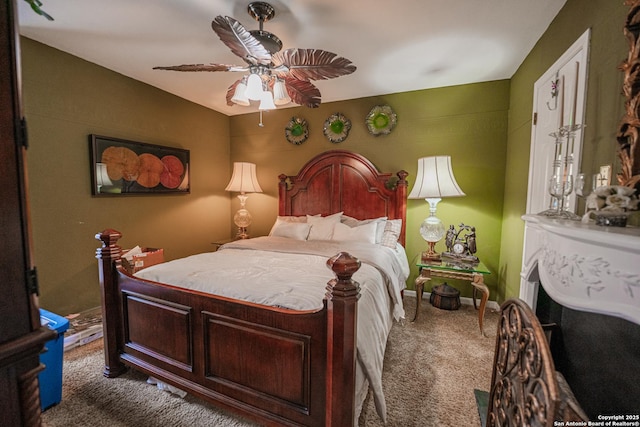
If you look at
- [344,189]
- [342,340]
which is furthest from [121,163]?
[342,340]

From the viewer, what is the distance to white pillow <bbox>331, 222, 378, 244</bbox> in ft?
9.45

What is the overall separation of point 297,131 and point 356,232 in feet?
5.97

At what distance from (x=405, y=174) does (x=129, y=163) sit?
3182mm

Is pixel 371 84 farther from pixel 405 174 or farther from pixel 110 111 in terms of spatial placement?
pixel 110 111

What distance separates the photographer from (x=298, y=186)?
376cm

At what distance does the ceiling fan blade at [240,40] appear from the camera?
56.1 inches

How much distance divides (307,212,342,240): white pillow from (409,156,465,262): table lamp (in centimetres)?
95

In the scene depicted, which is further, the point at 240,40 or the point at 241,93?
the point at 241,93

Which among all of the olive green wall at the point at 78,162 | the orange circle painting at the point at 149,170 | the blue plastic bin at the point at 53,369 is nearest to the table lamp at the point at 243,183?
the olive green wall at the point at 78,162

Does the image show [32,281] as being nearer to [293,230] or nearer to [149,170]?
[293,230]

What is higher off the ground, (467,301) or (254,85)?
(254,85)

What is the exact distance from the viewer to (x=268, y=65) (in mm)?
1882

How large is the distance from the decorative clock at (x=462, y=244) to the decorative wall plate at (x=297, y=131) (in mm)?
2315

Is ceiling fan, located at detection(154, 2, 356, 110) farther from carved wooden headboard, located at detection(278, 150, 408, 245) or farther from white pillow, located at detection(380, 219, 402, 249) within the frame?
white pillow, located at detection(380, 219, 402, 249)
